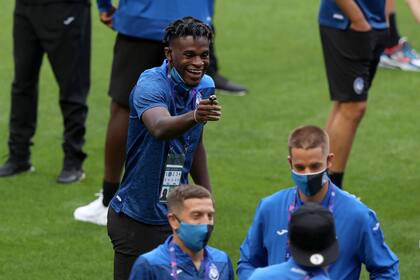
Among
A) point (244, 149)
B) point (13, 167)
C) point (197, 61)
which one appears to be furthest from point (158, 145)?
point (244, 149)

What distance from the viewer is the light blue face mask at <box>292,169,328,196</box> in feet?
17.6

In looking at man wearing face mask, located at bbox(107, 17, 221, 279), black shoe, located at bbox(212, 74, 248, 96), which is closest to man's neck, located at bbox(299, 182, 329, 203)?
man wearing face mask, located at bbox(107, 17, 221, 279)

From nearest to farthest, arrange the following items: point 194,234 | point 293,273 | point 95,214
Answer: point 293,273 < point 194,234 < point 95,214

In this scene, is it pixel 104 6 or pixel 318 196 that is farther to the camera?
pixel 104 6

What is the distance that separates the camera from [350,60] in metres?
8.96

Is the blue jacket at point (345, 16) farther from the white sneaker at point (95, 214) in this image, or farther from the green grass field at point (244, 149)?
the white sneaker at point (95, 214)

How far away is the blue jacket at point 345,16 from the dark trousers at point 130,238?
3251 mm

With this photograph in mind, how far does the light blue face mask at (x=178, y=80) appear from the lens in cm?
608

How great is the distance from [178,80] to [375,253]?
55.3 inches

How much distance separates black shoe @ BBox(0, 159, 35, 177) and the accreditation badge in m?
3.97

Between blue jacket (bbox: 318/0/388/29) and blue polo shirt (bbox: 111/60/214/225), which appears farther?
blue jacket (bbox: 318/0/388/29)

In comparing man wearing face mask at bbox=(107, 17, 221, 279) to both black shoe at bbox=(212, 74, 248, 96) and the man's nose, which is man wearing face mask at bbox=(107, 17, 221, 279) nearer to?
the man's nose

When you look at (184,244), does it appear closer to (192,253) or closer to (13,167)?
(192,253)

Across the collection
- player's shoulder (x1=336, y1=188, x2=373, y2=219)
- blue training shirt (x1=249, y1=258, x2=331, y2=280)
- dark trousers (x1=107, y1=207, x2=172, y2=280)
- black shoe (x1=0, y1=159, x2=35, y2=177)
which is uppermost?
blue training shirt (x1=249, y1=258, x2=331, y2=280)
